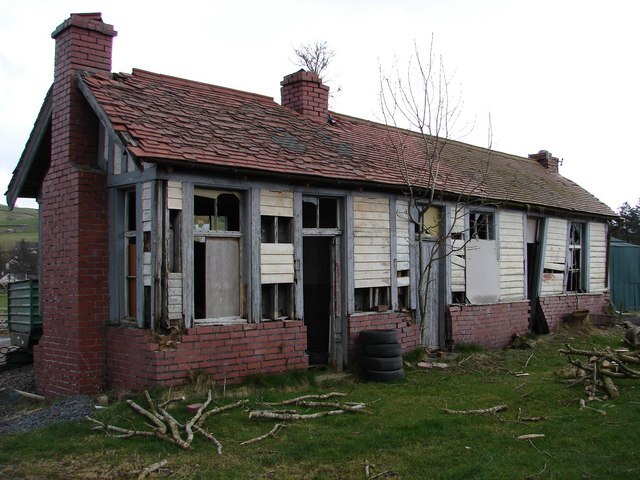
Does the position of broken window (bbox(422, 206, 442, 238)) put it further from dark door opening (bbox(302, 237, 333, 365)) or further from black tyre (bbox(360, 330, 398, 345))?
black tyre (bbox(360, 330, 398, 345))

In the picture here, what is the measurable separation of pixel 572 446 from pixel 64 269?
7096mm

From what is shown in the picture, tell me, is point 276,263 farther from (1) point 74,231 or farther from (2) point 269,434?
(2) point 269,434

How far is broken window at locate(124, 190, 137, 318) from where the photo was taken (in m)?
9.23

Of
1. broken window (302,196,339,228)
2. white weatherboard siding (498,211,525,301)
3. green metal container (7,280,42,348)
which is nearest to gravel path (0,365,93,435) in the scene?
green metal container (7,280,42,348)

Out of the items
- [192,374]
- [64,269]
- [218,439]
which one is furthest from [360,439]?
[64,269]

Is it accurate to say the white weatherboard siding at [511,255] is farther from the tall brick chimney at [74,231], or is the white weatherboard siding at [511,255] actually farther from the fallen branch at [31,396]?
the fallen branch at [31,396]

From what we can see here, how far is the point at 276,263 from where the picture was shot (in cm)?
976

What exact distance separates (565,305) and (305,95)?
29.3 ft

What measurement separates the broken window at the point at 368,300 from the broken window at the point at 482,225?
10.5 feet

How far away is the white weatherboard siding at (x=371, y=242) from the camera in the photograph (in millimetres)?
11070

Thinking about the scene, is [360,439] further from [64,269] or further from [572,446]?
[64,269]

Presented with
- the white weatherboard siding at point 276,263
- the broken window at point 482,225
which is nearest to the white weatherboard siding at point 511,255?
the broken window at point 482,225

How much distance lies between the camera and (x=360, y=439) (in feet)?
22.7

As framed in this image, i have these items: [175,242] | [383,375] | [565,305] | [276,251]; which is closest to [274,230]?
[276,251]
